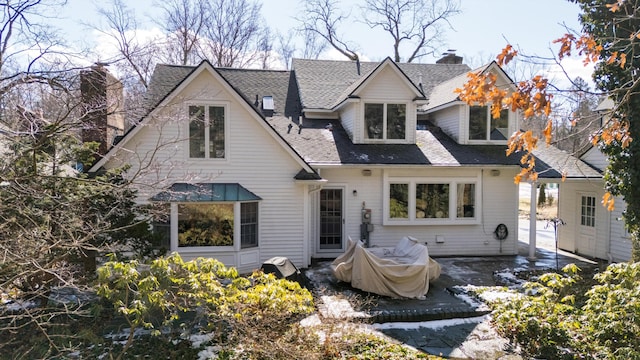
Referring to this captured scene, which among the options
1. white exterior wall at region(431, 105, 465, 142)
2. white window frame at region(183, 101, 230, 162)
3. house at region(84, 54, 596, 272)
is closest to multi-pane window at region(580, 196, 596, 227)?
house at region(84, 54, 596, 272)

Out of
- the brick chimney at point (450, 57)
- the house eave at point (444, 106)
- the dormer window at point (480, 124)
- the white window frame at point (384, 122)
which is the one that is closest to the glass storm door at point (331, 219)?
the white window frame at point (384, 122)

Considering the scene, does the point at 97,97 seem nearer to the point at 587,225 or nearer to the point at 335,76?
the point at 335,76

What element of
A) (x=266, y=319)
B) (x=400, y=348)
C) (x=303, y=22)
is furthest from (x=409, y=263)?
(x=303, y=22)

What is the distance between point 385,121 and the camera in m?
14.2

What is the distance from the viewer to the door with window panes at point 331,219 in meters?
13.2

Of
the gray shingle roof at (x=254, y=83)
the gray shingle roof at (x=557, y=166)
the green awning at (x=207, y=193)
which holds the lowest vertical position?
the green awning at (x=207, y=193)

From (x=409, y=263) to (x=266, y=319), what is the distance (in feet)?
13.8

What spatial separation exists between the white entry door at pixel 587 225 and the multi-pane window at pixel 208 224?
1122cm

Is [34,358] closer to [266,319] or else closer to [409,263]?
[266,319]

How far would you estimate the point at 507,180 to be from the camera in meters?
13.8

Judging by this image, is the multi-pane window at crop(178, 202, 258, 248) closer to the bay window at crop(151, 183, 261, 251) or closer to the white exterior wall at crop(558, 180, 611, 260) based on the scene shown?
the bay window at crop(151, 183, 261, 251)

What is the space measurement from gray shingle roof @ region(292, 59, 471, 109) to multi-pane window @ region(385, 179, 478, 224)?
14.0ft

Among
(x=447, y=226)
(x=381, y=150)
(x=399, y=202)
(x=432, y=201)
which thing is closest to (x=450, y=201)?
(x=432, y=201)

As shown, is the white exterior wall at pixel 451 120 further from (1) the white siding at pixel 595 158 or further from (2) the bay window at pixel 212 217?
(2) the bay window at pixel 212 217
